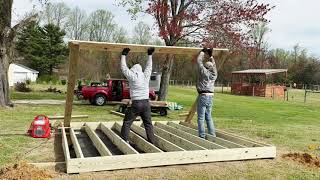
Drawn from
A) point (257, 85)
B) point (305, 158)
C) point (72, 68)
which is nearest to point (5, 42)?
point (72, 68)

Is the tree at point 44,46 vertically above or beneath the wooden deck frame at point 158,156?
above

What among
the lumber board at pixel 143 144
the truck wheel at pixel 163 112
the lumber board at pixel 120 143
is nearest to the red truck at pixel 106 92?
the truck wheel at pixel 163 112

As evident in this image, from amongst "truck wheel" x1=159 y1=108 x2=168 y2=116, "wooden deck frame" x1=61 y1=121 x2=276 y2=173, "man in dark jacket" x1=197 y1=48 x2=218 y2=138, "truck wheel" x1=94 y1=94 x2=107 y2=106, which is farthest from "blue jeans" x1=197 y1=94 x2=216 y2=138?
"truck wheel" x1=94 y1=94 x2=107 y2=106

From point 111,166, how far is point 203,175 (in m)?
1.43

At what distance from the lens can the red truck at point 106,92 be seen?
20.8 meters

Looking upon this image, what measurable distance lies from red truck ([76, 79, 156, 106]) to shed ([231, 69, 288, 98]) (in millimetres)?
24756

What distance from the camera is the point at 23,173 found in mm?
5277

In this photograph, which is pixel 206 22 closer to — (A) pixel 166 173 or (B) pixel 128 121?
(B) pixel 128 121

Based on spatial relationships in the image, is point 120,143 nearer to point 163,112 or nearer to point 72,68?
point 72,68

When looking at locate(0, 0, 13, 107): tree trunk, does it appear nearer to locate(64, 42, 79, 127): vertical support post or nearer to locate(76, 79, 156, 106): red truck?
locate(76, 79, 156, 106): red truck

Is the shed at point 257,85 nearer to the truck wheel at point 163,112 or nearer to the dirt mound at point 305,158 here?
the truck wheel at point 163,112

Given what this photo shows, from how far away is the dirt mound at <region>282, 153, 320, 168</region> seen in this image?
685cm

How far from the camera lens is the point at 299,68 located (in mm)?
65250

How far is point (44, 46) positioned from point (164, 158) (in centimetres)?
5294
